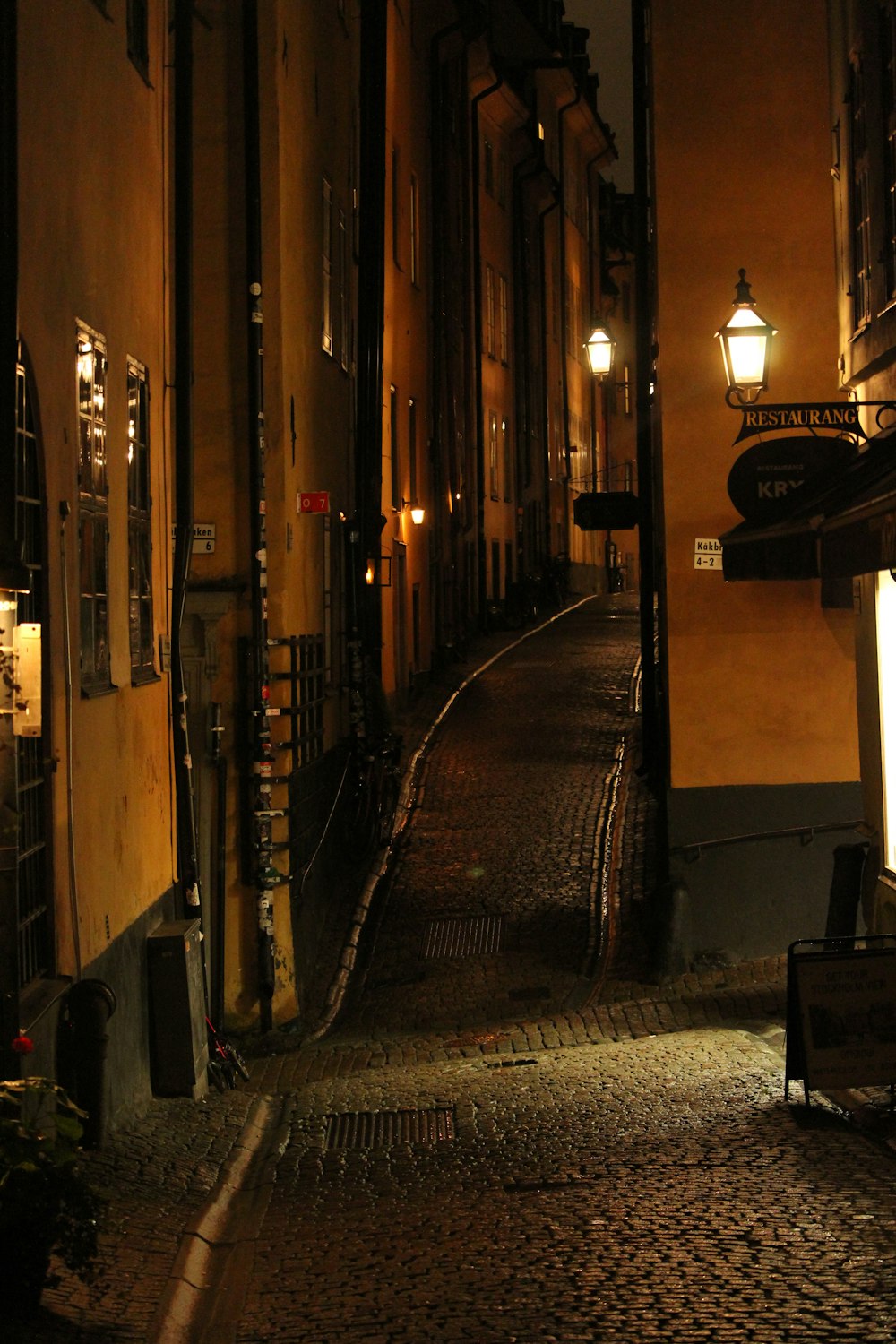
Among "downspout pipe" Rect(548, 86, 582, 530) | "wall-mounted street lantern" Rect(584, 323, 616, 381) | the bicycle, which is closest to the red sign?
the bicycle

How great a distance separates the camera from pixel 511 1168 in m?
8.07

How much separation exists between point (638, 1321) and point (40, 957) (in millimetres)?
3761

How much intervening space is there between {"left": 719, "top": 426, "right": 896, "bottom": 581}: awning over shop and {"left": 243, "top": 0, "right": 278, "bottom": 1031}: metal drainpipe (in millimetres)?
3678

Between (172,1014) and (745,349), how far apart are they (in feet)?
20.3

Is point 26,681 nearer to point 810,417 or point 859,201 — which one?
point 810,417

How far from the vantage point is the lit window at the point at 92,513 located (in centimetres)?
902

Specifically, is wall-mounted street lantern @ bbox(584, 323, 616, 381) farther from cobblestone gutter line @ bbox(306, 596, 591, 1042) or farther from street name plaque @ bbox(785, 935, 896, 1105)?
street name plaque @ bbox(785, 935, 896, 1105)

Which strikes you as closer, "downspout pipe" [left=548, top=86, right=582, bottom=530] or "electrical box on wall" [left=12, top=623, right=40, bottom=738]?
"electrical box on wall" [left=12, top=623, right=40, bottom=738]

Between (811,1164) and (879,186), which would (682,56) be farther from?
(811,1164)

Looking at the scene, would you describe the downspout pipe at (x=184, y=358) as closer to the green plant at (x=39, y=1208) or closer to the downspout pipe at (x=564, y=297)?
the green plant at (x=39, y=1208)

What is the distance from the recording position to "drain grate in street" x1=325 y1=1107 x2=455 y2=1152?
363 inches

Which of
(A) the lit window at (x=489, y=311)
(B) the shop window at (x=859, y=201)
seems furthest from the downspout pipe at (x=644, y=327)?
(A) the lit window at (x=489, y=311)

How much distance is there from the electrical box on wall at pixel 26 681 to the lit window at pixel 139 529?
3.80m

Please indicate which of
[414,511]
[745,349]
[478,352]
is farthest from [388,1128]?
[478,352]
